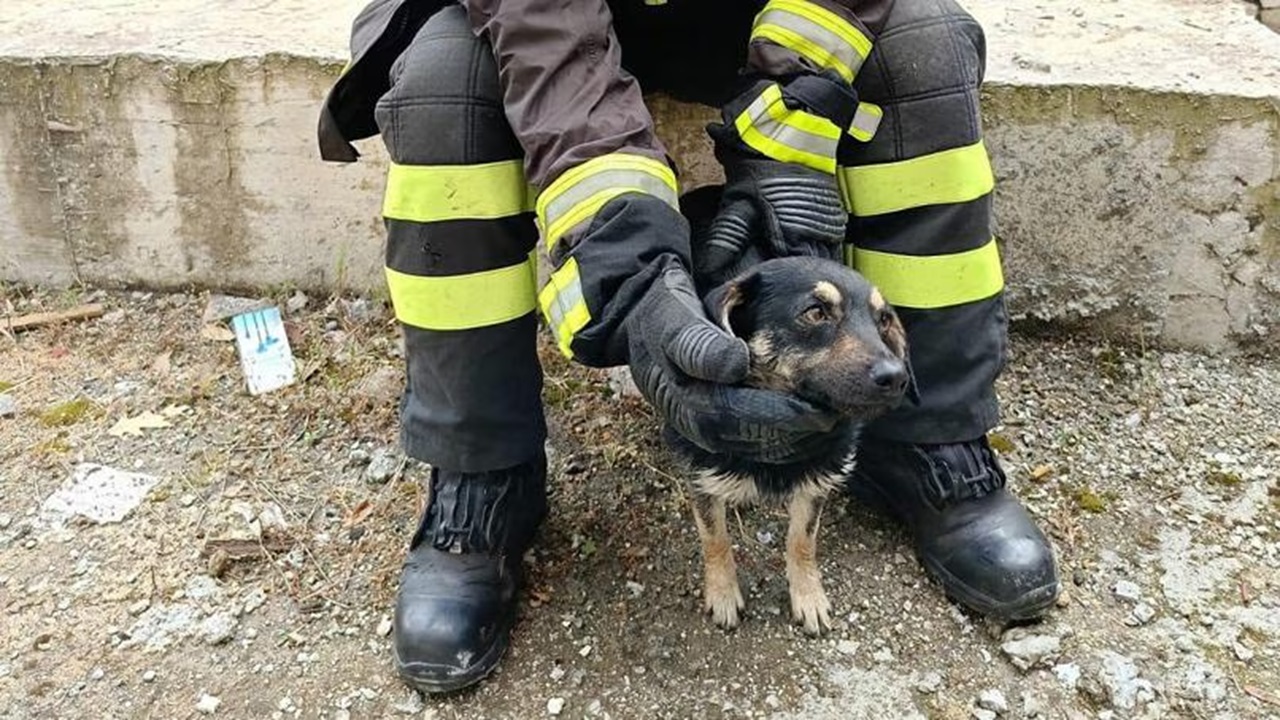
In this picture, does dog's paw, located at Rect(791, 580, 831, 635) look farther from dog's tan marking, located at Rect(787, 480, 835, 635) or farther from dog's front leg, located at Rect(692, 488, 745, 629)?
dog's front leg, located at Rect(692, 488, 745, 629)

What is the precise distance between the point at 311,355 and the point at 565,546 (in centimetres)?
122

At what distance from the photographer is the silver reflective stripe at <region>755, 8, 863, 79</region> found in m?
2.21

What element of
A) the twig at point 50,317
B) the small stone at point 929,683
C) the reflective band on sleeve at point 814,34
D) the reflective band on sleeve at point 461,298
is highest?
the reflective band on sleeve at point 814,34

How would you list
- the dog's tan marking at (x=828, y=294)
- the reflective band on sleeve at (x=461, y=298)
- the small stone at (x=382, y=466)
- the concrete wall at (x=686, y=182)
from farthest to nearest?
the concrete wall at (x=686, y=182) → the small stone at (x=382, y=466) → the reflective band on sleeve at (x=461, y=298) → the dog's tan marking at (x=828, y=294)

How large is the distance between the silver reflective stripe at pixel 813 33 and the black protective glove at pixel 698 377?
579 mm

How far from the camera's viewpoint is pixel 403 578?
2496mm

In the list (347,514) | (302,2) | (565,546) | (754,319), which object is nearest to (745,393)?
(754,319)

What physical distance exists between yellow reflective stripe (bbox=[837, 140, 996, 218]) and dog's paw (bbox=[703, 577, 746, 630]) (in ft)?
2.71

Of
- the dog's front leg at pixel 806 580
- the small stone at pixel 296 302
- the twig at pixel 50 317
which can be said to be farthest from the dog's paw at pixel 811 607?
the twig at pixel 50 317

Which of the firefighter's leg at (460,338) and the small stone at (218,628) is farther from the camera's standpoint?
the small stone at (218,628)

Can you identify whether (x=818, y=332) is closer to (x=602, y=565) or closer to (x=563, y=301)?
(x=563, y=301)

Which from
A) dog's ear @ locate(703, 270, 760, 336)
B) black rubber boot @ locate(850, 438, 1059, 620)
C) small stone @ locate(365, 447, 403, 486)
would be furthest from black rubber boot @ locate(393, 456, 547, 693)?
black rubber boot @ locate(850, 438, 1059, 620)

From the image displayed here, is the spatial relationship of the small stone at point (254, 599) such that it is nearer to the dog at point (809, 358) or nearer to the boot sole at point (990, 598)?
the dog at point (809, 358)

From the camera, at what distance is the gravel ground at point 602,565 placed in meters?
2.36
